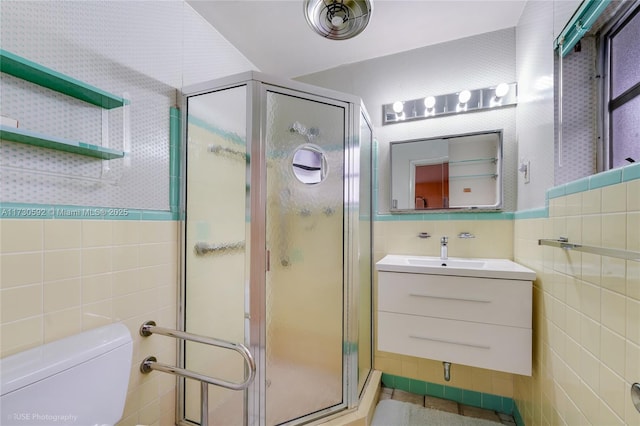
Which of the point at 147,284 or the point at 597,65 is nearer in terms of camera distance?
the point at 597,65

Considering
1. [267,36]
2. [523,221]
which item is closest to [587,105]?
[523,221]

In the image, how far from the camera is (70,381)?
2.55ft

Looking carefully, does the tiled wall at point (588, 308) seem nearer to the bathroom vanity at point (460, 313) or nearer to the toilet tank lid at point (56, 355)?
the bathroom vanity at point (460, 313)

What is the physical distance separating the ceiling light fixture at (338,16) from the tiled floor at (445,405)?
7.16 ft

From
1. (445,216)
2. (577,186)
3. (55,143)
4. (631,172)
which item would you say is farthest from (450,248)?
(55,143)

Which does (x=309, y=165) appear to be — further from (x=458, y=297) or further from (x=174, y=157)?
(x=458, y=297)

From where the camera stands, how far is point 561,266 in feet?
3.32

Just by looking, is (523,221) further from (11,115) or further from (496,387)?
(11,115)

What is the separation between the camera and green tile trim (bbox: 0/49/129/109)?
768 millimetres

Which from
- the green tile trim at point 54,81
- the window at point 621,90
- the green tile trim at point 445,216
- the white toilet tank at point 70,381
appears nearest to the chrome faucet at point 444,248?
the green tile trim at point 445,216

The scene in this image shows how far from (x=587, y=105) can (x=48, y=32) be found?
6.53 feet

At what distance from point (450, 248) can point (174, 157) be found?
5.56 feet

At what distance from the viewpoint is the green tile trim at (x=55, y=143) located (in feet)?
2.47

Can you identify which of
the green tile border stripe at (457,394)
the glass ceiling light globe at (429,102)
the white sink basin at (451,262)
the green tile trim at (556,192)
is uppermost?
the glass ceiling light globe at (429,102)
